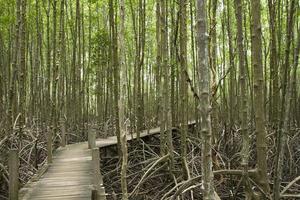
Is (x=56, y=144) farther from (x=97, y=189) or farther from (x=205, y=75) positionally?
(x=205, y=75)

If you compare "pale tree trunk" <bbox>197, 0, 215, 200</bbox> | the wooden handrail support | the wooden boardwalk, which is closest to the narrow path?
the wooden boardwalk

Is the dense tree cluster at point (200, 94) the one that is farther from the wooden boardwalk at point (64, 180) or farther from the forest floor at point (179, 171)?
the wooden boardwalk at point (64, 180)

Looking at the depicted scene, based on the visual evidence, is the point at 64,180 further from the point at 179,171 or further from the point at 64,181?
the point at 179,171

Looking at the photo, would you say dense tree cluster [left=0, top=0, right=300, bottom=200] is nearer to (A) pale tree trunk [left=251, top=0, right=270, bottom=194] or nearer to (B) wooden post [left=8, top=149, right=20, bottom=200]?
(A) pale tree trunk [left=251, top=0, right=270, bottom=194]

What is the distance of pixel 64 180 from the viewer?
18.9 ft

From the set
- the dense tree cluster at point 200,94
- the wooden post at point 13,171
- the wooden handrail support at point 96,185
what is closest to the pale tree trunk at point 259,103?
the dense tree cluster at point 200,94

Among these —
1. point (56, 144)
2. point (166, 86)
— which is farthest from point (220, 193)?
point (56, 144)

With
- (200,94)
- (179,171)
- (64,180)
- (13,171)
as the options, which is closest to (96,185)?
(13,171)

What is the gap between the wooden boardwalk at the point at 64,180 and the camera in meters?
4.87

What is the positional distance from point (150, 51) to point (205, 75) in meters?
15.3

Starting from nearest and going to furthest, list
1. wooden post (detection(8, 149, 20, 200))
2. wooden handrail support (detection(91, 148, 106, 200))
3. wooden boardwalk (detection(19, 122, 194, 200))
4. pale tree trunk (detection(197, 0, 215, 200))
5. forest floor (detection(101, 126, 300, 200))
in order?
1. pale tree trunk (detection(197, 0, 215, 200))
2. wooden handrail support (detection(91, 148, 106, 200))
3. wooden post (detection(8, 149, 20, 200))
4. wooden boardwalk (detection(19, 122, 194, 200))
5. forest floor (detection(101, 126, 300, 200))

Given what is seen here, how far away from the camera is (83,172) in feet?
20.6

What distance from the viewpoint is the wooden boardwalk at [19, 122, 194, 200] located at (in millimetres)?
4871

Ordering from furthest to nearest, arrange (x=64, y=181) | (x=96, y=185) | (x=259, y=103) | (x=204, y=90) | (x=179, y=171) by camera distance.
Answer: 1. (x=179, y=171)
2. (x=64, y=181)
3. (x=96, y=185)
4. (x=259, y=103)
5. (x=204, y=90)
